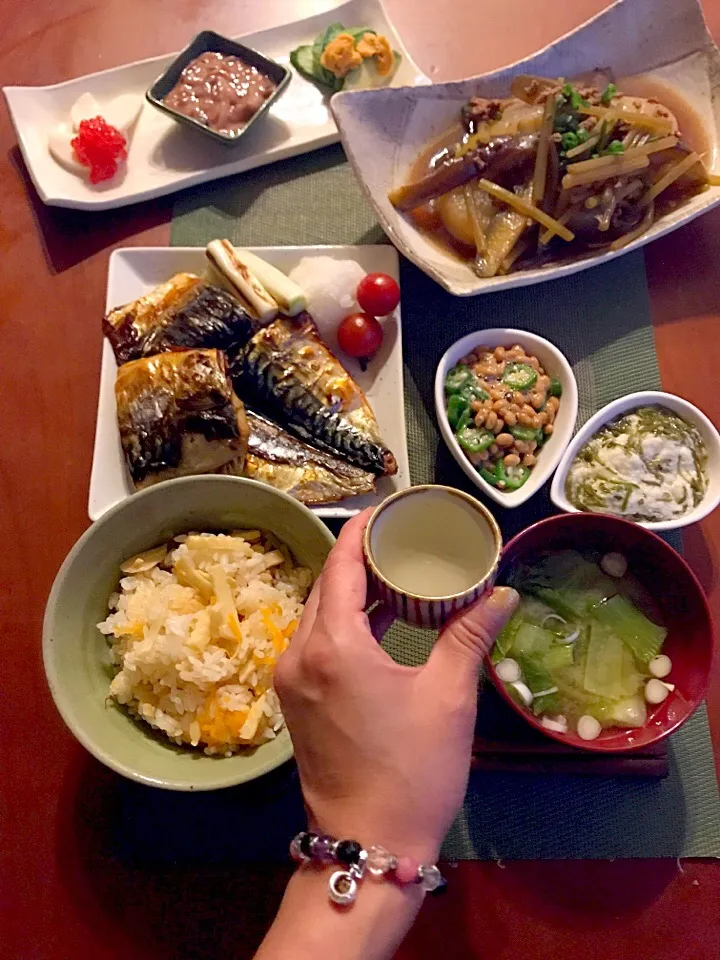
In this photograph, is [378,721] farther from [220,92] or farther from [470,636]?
[220,92]

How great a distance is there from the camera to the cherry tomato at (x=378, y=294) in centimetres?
174

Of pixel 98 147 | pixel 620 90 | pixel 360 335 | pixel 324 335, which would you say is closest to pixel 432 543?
pixel 360 335

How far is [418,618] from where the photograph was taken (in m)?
1.07

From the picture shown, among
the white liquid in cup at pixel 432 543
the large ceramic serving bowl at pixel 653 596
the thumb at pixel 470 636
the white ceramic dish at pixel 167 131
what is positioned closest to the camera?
the thumb at pixel 470 636

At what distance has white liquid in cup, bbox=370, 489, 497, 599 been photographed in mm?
1138

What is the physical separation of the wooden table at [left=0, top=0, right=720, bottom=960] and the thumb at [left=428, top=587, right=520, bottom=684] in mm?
612

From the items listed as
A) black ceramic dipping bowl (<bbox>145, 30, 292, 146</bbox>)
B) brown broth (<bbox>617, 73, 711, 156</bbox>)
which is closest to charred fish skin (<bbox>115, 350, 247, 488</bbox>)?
black ceramic dipping bowl (<bbox>145, 30, 292, 146</bbox>)

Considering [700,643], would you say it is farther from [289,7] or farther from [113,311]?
[289,7]

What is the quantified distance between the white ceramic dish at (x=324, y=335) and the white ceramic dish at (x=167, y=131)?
0.32 meters

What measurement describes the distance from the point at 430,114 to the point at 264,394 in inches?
38.7

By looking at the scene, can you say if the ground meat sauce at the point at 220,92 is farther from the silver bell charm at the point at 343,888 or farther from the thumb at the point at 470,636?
the silver bell charm at the point at 343,888

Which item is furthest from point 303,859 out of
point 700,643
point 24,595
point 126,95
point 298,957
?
point 126,95

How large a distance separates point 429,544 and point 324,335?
2.74 ft

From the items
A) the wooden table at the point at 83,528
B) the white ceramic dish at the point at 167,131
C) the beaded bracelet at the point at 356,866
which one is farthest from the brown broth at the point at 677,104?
the beaded bracelet at the point at 356,866
